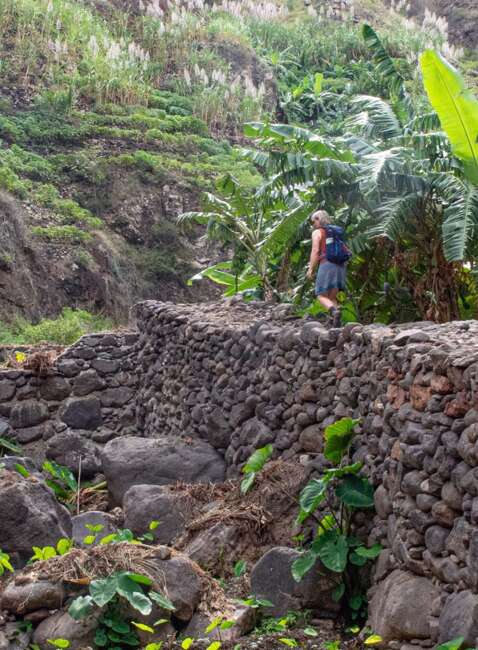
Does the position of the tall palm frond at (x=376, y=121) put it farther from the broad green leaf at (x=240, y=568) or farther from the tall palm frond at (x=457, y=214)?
the broad green leaf at (x=240, y=568)

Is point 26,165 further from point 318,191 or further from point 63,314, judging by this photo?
point 318,191

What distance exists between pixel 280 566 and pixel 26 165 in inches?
483

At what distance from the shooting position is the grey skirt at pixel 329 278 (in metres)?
9.55

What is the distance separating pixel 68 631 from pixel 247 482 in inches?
93.2

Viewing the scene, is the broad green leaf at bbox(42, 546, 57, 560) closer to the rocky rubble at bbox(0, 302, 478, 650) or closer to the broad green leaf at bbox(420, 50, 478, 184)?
the rocky rubble at bbox(0, 302, 478, 650)

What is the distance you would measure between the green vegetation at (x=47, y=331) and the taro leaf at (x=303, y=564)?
318 inches

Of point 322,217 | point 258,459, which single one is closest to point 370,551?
point 258,459

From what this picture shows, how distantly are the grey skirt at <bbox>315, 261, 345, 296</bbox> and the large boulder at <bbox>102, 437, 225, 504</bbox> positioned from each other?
6.85 feet

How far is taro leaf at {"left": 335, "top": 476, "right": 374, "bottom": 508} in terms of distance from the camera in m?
7.03

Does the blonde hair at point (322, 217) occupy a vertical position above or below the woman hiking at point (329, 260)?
above

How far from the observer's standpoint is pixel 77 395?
1305 cm

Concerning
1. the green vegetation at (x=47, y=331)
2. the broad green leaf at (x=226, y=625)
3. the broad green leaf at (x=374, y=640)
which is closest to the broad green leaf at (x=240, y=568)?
the broad green leaf at (x=226, y=625)

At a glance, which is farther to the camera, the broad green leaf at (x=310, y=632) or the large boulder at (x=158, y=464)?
the large boulder at (x=158, y=464)

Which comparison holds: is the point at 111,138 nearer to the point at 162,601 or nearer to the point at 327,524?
the point at 327,524
